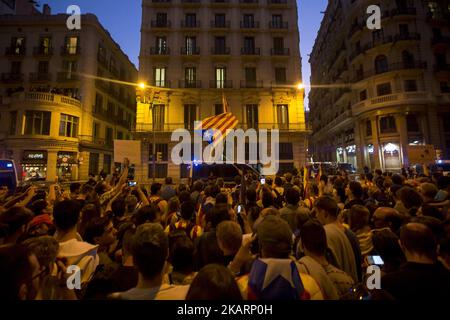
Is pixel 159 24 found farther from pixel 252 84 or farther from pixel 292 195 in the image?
pixel 292 195

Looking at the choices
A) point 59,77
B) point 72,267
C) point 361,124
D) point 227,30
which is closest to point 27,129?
point 59,77

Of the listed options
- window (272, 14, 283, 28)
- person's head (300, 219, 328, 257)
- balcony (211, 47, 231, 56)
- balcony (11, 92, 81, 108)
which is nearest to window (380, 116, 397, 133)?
window (272, 14, 283, 28)

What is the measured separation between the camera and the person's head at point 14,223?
9.04ft

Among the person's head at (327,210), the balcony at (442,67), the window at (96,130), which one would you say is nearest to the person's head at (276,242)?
the person's head at (327,210)

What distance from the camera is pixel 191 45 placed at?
28.7 meters

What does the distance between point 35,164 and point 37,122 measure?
4.51m

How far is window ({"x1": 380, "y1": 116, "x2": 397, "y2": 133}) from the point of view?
25.6 m

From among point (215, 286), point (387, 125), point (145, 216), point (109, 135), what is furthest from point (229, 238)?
point (109, 135)

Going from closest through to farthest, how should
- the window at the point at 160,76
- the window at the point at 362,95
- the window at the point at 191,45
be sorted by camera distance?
1. the window at the point at 160,76
2. the window at the point at 191,45
3. the window at the point at 362,95

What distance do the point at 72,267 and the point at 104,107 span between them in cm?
3402

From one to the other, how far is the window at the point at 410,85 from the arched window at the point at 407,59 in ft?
5.82

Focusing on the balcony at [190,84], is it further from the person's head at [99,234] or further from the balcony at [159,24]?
the person's head at [99,234]
